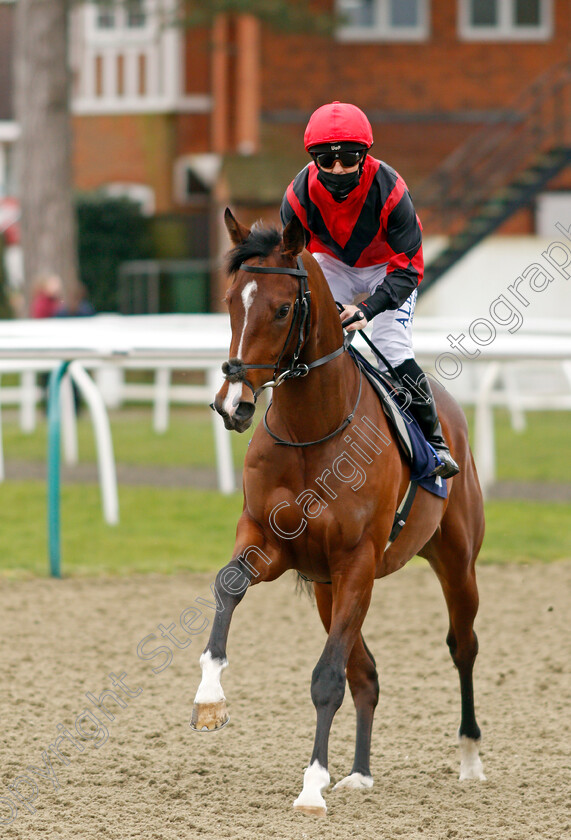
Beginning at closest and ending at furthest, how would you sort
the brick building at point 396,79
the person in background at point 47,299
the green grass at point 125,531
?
the green grass at point 125,531 → the person in background at point 47,299 → the brick building at point 396,79

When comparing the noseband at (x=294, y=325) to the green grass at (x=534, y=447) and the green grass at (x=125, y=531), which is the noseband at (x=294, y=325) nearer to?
the green grass at (x=125, y=531)

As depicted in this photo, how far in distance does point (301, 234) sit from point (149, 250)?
18.9 metres

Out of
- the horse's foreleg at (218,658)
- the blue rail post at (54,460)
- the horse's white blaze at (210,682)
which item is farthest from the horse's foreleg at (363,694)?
the blue rail post at (54,460)

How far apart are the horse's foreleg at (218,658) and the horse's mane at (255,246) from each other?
89 centimetres

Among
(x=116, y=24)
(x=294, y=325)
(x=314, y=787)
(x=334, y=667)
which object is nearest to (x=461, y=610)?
(x=334, y=667)

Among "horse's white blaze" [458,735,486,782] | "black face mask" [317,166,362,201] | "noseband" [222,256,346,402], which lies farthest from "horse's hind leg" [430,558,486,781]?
"black face mask" [317,166,362,201]

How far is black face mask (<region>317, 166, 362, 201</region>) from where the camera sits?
13.2 feet

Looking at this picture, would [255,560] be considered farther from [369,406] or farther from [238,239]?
[238,239]

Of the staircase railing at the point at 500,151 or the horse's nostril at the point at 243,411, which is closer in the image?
the horse's nostril at the point at 243,411

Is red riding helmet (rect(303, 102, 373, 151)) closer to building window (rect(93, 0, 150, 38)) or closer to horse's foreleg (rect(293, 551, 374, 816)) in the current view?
horse's foreleg (rect(293, 551, 374, 816))

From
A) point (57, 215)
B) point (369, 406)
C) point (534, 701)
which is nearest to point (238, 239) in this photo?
point (369, 406)

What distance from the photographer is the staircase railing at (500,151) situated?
18.3m

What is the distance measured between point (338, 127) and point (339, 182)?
0.59ft

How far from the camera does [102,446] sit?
8594mm
